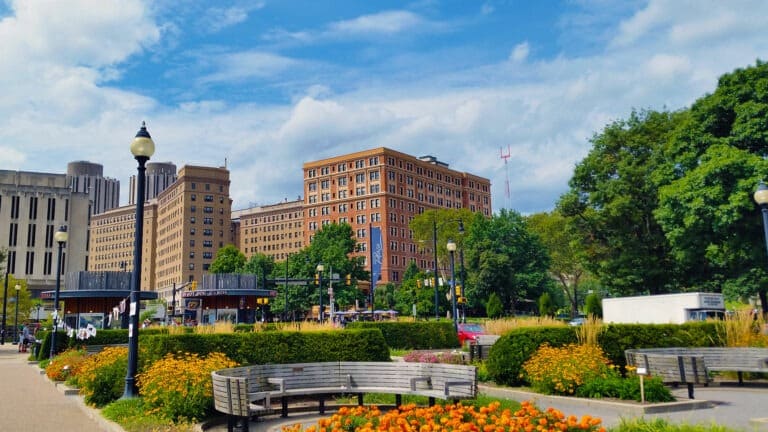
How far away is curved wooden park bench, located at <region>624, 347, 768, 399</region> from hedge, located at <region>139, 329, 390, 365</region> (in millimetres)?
6307

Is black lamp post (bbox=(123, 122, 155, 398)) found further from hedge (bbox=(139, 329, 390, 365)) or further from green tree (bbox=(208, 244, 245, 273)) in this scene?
green tree (bbox=(208, 244, 245, 273))

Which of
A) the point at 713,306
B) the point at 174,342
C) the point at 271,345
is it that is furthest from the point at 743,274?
the point at 174,342

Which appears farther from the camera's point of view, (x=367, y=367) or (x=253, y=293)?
(x=253, y=293)

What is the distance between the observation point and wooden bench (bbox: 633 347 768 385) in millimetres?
14805

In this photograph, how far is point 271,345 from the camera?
50.6 ft

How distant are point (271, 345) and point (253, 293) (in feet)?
106

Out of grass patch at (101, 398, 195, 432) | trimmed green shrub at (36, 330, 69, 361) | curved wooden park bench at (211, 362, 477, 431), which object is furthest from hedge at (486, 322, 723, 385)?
trimmed green shrub at (36, 330, 69, 361)

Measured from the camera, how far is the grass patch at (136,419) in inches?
377

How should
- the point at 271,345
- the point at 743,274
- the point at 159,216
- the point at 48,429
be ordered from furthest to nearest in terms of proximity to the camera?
the point at 159,216, the point at 743,274, the point at 271,345, the point at 48,429

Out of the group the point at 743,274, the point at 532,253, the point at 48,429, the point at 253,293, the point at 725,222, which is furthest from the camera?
the point at 532,253

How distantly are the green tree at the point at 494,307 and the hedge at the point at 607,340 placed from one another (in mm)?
48911

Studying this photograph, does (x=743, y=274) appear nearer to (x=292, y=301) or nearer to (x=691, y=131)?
(x=691, y=131)

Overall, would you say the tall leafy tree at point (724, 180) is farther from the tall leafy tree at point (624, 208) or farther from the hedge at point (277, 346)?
the hedge at point (277, 346)

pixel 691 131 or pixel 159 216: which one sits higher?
pixel 159 216
